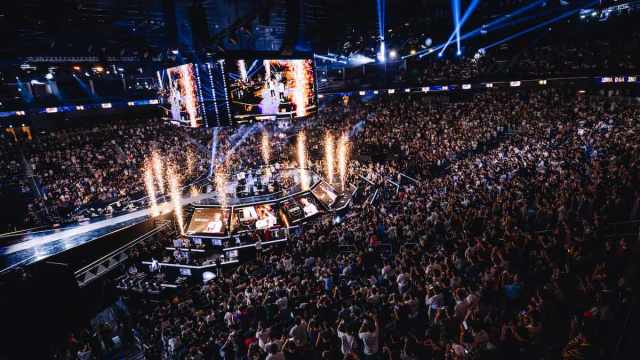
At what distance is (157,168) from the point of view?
24.2 m

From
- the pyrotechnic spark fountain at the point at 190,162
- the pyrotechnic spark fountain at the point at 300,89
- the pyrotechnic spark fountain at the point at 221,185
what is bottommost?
the pyrotechnic spark fountain at the point at 221,185

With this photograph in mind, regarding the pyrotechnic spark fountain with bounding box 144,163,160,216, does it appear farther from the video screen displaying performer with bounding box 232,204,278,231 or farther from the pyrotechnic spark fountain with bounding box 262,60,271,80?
the pyrotechnic spark fountain with bounding box 262,60,271,80

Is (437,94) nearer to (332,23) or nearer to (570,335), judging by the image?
(332,23)

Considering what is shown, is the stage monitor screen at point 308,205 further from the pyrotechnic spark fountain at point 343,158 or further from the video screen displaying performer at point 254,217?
the pyrotechnic spark fountain at point 343,158

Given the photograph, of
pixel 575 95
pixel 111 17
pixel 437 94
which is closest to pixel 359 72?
pixel 437 94

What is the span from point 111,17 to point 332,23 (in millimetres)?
7923

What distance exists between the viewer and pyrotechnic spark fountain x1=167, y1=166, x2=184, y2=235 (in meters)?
17.2

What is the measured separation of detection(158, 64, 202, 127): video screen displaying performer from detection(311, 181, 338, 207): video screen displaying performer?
24.4 ft

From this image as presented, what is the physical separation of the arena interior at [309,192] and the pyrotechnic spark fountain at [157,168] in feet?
0.83

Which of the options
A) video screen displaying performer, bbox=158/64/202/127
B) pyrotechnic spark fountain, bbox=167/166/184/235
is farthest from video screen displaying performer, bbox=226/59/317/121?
pyrotechnic spark fountain, bbox=167/166/184/235

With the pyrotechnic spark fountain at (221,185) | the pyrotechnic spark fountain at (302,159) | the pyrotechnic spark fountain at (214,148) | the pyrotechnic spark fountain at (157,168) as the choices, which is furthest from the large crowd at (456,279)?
the pyrotechnic spark fountain at (214,148)

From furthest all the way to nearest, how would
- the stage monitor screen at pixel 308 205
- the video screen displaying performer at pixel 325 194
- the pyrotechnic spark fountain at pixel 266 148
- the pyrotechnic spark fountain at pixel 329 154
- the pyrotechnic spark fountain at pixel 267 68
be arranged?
the pyrotechnic spark fountain at pixel 266 148 < the pyrotechnic spark fountain at pixel 329 154 < the video screen displaying performer at pixel 325 194 < the stage monitor screen at pixel 308 205 < the pyrotechnic spark fountain at pixel 267 68

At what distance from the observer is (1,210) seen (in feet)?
57.1

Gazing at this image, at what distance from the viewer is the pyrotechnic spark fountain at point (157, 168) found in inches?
854
